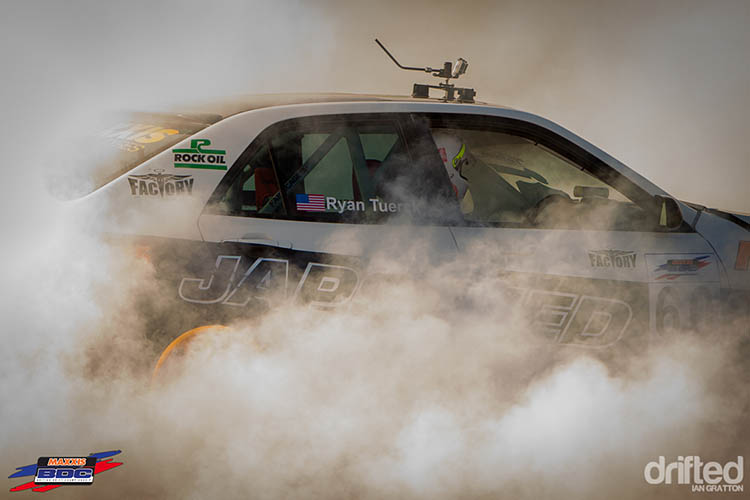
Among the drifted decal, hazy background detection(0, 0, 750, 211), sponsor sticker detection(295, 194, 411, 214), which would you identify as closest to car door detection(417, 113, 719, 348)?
the drifted decal

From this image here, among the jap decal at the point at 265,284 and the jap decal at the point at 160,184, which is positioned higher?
the jap decal at the point at 160,184

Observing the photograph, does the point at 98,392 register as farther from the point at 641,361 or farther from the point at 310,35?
the point at 310,35

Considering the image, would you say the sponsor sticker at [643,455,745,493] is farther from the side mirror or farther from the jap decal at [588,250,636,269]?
the side mirror

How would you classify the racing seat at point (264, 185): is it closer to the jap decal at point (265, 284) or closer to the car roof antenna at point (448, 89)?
the jap decal at point (265, 284)

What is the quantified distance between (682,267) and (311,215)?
166 centimetres

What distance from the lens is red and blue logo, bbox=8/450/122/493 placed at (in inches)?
91.0

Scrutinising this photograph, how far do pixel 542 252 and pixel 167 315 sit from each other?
150 cm

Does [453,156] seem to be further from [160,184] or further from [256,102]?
[160,184]

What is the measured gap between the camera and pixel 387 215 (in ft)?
8.47

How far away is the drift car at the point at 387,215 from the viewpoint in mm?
2334

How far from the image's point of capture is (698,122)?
943cm

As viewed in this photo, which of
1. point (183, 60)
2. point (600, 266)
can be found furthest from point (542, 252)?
point (183, 60)

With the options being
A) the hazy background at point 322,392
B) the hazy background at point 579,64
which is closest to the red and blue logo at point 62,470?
the hazy background at point 322,392

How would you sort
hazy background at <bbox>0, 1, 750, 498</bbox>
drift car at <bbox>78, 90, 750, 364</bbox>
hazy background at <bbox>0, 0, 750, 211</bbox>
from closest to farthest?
hazy background at <bbox>0, 1, 750, 498</bbox>, drift car at <bbox>78, 90, 750, 364</bbox>, hazy background at <bbox>0, 0, 750, 211</bbox>
